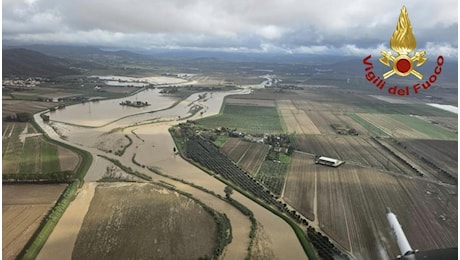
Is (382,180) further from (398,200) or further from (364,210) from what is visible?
(364,210)

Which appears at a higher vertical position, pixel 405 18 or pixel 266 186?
pixel 405 18

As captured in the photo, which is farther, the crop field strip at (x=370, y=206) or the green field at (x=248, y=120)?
the green field at (x=248, y=120)

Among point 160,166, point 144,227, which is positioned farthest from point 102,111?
point 144,227

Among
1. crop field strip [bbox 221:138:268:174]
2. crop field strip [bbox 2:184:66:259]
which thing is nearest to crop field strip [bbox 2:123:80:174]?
crop field strip [bbox 2:184:66:259]

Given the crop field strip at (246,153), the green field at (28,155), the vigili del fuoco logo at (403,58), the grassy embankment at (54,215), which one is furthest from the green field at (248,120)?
the vigili del fuoco logo at (403,58)

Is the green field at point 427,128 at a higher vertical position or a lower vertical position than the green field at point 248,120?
higher

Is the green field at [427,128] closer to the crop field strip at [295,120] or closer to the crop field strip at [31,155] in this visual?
the crop field strip at [295,120]

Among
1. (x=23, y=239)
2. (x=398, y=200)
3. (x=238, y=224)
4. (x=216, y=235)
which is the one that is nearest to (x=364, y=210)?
(x=398, y=200)
